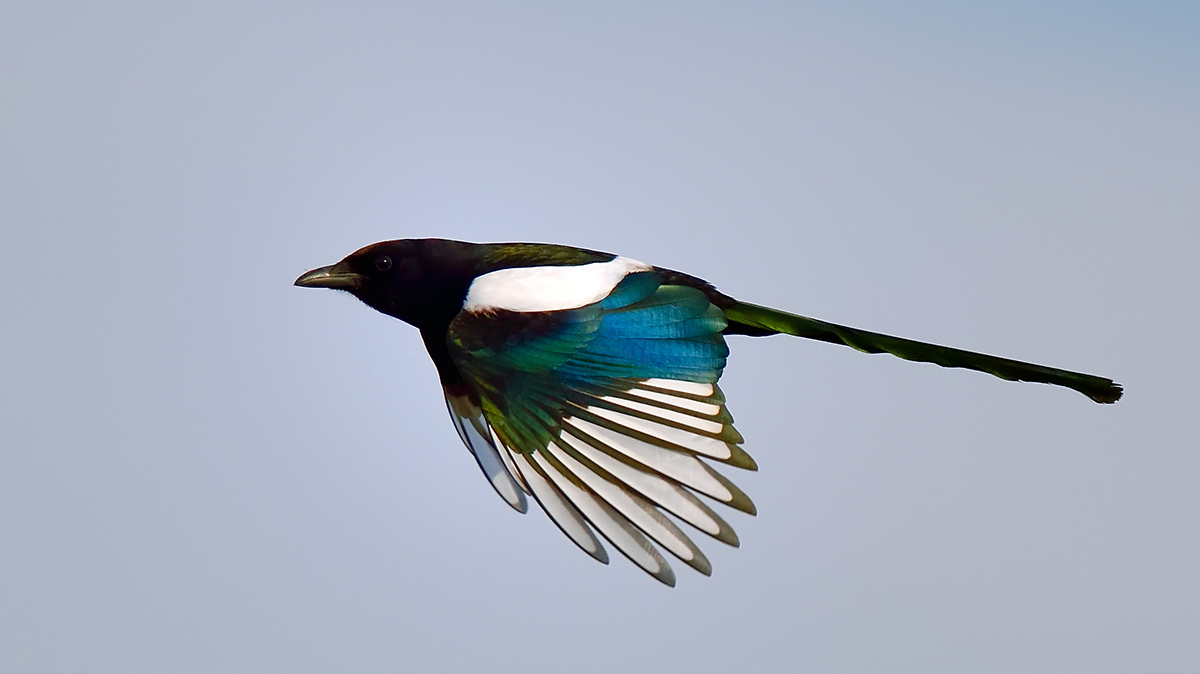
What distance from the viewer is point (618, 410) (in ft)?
10.6

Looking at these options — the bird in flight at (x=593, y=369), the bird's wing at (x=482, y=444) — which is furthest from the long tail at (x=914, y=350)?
the bird's wing at (x=482, y=444)

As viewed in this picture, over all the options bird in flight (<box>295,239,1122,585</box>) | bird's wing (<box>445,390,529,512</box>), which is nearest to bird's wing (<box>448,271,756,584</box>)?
bird in flight (<box>295,239,1122,585</box>)

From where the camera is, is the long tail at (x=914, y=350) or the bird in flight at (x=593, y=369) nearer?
the bird in flight at (x=593, y=369)

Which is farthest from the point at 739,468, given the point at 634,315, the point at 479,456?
the point at 479,456

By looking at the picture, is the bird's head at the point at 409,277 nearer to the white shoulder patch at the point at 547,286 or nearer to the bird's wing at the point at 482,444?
the white shoulder patch at the point at 547,286

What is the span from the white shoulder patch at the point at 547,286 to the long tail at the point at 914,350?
30 cm

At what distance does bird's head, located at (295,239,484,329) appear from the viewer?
11.9ft

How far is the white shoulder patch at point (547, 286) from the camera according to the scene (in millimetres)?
3375

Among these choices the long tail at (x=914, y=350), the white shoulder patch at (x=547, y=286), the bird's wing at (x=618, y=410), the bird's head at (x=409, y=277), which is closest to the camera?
the bird's wing at (x=618, y=410)

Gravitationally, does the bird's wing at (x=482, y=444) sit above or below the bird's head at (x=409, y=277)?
below

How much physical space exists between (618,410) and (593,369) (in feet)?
0.38

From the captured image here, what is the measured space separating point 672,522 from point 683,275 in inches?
27.7

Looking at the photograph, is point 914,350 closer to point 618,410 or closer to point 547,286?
point 618,410

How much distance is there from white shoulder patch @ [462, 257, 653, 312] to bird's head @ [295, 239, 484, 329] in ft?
0.29
